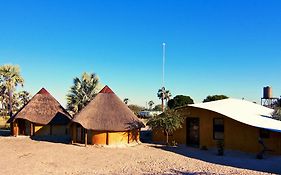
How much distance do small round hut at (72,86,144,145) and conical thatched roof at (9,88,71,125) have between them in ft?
21.0

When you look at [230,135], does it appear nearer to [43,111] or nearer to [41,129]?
[41,129]

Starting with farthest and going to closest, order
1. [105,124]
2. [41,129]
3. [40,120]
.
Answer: [41,129]
[40,120]
[105,124]

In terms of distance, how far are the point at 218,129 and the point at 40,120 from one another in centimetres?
1863

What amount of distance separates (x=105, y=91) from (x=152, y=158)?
11.5 metres

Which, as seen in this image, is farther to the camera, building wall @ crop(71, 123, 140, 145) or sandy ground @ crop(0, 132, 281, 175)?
building wall @ crop(71, 123, 140, 145)

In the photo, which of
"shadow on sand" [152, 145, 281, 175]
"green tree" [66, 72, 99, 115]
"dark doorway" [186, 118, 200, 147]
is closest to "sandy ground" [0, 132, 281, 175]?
"shadow on sand" [152, 145, 281, 175]

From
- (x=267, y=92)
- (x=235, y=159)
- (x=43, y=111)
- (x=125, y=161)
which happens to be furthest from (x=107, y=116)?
(x=267, y=92)

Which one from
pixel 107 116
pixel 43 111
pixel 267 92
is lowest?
pixel 107 116

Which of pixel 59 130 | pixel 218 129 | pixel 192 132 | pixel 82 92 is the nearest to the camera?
pixel 218 129

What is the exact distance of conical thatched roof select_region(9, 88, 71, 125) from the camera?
31938 mm

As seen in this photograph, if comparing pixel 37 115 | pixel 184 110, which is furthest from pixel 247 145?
pixel 37 115

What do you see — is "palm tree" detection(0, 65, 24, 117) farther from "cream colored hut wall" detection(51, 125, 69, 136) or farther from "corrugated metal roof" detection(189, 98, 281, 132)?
"corrugated metal roof" detection(189, 98, 281, 132)

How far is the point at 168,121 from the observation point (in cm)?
2478

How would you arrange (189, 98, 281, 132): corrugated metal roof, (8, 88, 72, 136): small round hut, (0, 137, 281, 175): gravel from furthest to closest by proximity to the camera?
(8, 88, 72, 136): small round hut < (189, 98, 281, 132): corrugated metal roof < (0, 137, 281, 175): gravel
